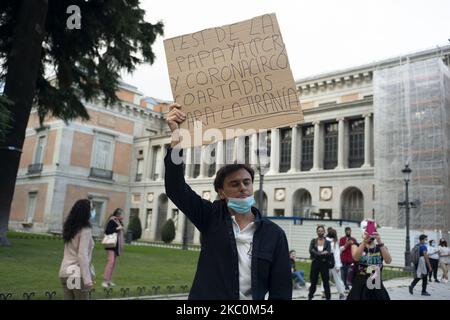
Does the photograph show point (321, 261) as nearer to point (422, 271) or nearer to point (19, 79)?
point (422, 271)

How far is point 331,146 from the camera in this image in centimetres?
3931

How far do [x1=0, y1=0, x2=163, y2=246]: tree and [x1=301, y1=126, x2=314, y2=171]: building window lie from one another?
26.0 m

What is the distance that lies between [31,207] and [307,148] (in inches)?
1131

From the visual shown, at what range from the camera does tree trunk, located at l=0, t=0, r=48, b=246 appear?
45.6ft

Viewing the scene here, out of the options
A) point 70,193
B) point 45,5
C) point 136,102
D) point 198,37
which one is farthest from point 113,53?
point 136,102

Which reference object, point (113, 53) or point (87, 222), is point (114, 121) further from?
point (87, 222)

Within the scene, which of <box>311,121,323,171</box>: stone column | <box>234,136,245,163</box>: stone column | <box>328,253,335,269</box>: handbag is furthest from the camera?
<box>311,121,323,171</box>: stone column

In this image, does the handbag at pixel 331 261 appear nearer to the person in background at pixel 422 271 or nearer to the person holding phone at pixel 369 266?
the person in background at pixel 422 271

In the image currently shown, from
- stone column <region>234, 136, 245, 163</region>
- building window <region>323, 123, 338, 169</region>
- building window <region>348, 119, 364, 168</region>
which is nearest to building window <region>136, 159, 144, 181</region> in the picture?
building window <region>323, 123, 338, 169</region>

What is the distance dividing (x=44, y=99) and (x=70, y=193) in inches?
1173

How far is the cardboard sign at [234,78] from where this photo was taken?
3.15m

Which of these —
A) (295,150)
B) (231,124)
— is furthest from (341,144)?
(231,124)

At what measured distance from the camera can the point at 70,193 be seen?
44.6m

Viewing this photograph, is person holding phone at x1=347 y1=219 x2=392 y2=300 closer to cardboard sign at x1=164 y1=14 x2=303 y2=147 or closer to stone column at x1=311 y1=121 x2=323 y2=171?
cardboard sign at x1=164 y1=14 x2=303 y2=147
